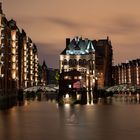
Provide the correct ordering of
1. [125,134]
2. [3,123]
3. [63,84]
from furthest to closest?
[63,84], [3,123], [125,134]

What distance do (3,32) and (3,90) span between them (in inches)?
751

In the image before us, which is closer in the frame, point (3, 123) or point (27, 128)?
point (27, 128)

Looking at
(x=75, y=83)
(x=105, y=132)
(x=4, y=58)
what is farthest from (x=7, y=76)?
(x=105, y=132)

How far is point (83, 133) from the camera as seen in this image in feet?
198

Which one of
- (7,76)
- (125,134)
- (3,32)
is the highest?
(3,32)

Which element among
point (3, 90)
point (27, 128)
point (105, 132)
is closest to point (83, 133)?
point (105, 132)

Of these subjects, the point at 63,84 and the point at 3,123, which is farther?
the point at 63,84

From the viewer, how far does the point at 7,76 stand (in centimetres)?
18388

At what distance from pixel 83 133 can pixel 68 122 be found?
15411 mm

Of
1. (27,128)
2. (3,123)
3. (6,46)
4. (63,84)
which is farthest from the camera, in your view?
(6,46)

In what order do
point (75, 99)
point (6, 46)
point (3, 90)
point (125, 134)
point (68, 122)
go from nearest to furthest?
point (125, 134) → point (68, 122) → point (75, 99) → point (3, 90) → point (6, 46)

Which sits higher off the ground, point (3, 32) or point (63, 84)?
point (3, 32)

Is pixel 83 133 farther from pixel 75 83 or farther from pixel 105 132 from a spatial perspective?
pixel 75 83

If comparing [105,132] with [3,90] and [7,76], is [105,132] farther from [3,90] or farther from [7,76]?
[7,76]
